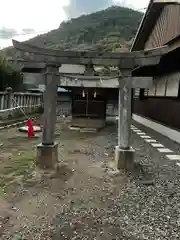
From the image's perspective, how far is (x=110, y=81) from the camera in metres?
6.58

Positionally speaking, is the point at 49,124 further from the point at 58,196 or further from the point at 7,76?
the point at 7,76

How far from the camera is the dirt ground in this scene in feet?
10.9

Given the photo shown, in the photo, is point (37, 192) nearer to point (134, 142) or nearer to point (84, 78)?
point (84, 78)

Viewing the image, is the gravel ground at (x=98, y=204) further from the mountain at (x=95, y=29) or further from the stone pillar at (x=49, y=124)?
the mountain at (x=95, y=29)

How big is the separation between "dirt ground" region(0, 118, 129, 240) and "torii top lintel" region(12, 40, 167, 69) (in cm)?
217

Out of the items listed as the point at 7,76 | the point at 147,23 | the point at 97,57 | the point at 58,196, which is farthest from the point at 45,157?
the point at 7,76

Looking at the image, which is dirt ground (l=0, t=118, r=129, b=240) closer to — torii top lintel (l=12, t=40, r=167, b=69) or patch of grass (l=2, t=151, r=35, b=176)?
patch of grass (l=2, t=151, r=35, b=176)

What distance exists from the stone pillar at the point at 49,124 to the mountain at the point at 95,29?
1580 inches

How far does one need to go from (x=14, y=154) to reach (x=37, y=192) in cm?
307

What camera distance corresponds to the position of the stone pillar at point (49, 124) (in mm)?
6027

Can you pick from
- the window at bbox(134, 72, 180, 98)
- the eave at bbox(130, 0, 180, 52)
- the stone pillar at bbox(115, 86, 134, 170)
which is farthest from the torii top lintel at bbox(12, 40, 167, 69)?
the eave at bbox(130, 0, 180, 52)

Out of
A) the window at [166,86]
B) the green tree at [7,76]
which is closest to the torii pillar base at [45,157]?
the window at [166,86]

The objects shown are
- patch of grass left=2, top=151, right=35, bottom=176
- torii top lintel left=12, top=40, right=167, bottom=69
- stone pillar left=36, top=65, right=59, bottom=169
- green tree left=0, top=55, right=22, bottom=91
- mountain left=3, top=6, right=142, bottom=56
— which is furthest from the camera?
mountain left=3, top=6, right=142, bottom=56

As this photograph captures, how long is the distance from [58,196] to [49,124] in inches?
82.1
